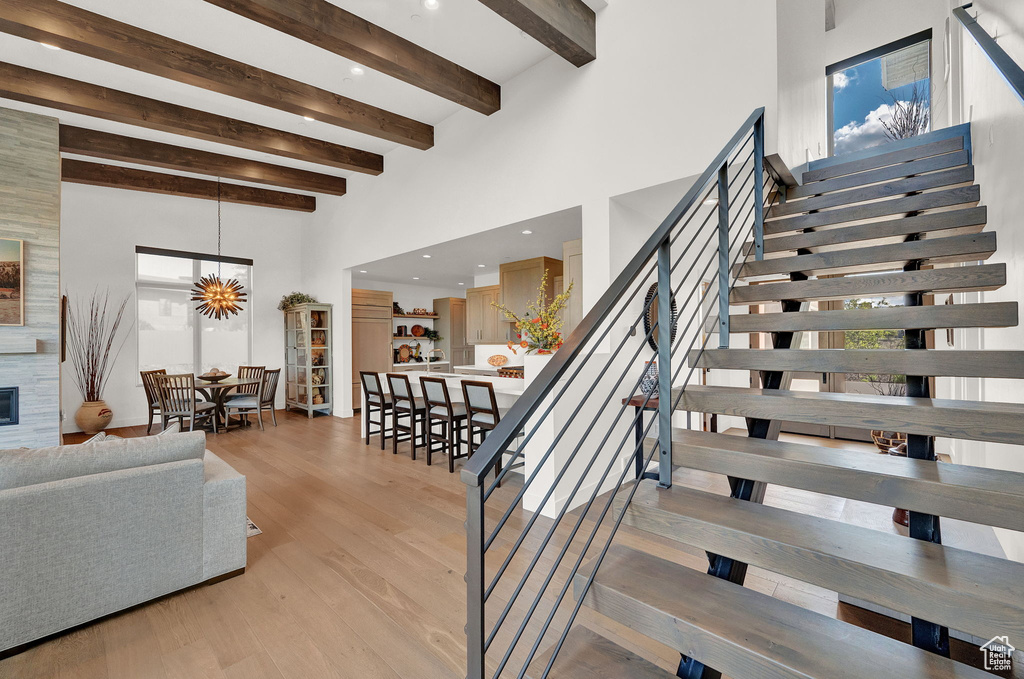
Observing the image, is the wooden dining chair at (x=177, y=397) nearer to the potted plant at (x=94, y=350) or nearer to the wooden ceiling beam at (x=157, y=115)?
the potted plant at (x=94, y=350)

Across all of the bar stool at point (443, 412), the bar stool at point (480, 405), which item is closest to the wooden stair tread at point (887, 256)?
the bar stool at point (480, 405)

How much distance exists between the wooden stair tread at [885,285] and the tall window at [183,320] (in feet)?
25.8

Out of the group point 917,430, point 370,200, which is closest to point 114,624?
point 917,430

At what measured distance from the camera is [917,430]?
1391mm

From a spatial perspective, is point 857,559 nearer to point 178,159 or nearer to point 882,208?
point 882,208

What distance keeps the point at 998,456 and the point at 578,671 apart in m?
2.52

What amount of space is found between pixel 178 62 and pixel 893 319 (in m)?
5.21

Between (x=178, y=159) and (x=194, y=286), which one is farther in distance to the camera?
(x=194, y=286)

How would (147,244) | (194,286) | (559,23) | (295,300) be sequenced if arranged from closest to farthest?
(559,23)
(147,244)
(194,286)
(295,300)

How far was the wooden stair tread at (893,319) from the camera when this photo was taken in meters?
1.60

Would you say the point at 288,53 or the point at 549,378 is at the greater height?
the point at 288,53

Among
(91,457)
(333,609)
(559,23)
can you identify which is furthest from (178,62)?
(333,609)

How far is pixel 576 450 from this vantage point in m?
1.28

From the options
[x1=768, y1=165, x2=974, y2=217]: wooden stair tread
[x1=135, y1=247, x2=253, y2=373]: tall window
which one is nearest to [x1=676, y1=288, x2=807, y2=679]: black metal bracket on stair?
[x1=768, y1=165, x2=974, y2=217]: wooden stair tread
